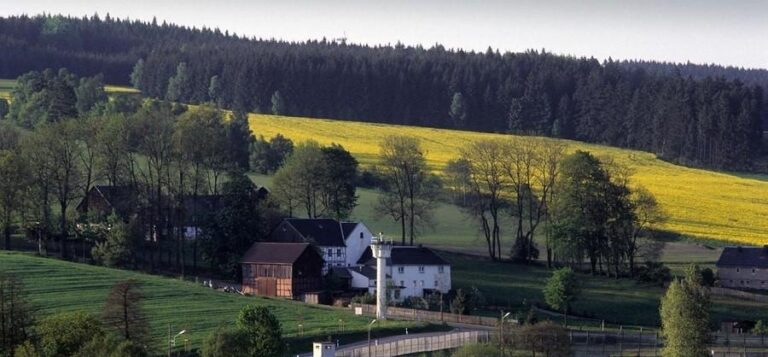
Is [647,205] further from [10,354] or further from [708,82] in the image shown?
[708,82]

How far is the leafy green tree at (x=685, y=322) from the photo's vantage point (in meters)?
69.0

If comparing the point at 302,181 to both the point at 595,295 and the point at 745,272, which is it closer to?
the point at 595,295

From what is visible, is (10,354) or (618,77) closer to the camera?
(10,354)

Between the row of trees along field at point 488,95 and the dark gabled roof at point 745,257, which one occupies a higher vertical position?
the row of trees along field at point 488,95

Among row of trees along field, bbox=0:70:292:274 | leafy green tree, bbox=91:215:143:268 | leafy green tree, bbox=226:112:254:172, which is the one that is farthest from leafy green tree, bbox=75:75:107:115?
leafy green tree, bbox=91:215:143:268

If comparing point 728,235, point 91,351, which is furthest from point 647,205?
point 91,351

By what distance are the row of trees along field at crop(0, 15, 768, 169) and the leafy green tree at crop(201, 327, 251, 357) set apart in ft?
305

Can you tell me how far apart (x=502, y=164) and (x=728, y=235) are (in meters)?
15.7

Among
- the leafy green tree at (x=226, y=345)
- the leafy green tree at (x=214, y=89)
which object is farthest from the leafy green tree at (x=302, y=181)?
the leafy green tree at (x=214, y=89)

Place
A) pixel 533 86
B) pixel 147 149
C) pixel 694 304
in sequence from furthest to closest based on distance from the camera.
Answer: pixel 533 86 < pixel 147 149 < pixel 694 304

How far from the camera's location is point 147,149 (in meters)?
96.8

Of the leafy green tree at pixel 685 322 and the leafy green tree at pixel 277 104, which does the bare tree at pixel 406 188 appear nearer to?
the leafy green tree at pixel 685 322

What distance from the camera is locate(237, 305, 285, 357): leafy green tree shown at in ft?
208

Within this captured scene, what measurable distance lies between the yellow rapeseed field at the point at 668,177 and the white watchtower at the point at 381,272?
92.8 feet
